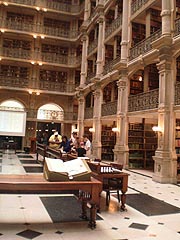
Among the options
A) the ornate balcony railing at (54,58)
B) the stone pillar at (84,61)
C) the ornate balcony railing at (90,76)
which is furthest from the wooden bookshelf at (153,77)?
the ornate balcony railing at (54,58)

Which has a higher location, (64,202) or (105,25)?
(105,25)

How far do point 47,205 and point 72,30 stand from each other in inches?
702

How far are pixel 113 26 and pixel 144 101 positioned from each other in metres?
5.56

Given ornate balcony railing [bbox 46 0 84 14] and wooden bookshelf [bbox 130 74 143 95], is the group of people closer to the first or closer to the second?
wooden bookshelf [bbox 130 74 143 95]

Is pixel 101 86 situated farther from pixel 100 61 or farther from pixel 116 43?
pixel 116 43

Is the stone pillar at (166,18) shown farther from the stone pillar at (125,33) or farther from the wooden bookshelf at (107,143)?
the wooden bookshelf at (107,143)

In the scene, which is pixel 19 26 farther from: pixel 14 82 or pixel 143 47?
pixel 143 47

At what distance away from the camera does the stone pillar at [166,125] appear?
831 cm

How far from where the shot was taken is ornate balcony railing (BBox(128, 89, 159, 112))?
31.0 ft

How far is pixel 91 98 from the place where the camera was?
717 inches

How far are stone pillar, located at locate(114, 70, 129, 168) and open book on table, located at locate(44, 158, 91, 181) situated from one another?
738 cm

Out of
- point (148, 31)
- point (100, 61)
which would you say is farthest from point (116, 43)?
point (148, 31)

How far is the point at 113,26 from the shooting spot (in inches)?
544

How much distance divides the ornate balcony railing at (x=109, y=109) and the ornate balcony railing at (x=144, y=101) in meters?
1.48
